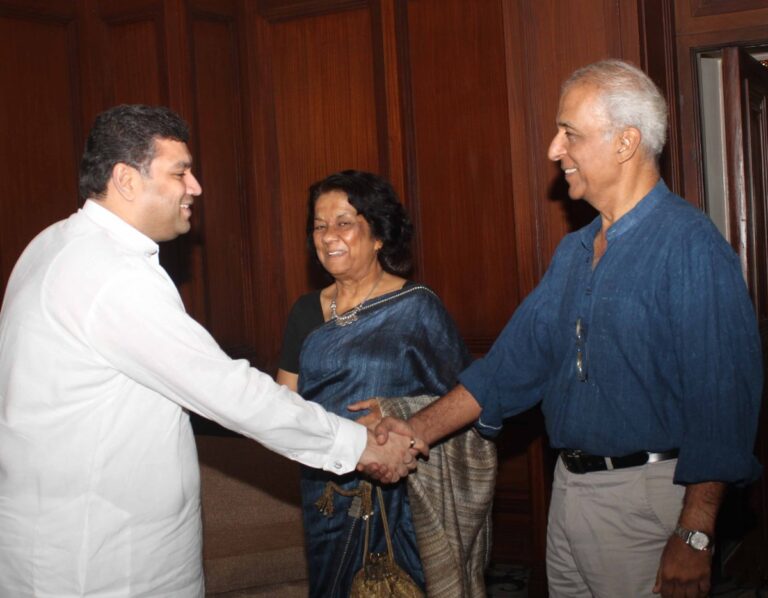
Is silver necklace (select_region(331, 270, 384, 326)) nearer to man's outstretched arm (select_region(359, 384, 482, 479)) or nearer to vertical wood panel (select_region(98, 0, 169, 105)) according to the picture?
man's outstretched arm (select_region(359, 384, 482, 479))

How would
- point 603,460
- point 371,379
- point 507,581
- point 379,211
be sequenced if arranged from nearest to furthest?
1. point 603,460
2. point 371,379
3. point 379,211
4. point 507,581

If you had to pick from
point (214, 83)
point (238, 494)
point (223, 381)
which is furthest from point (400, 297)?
point (214, 83)

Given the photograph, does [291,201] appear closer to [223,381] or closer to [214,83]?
[214,83]

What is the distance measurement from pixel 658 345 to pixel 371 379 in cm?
103

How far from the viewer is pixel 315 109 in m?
4.46

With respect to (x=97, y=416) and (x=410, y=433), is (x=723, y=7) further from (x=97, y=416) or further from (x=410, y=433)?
(x=97, y=416)

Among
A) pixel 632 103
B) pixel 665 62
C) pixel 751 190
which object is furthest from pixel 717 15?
pixel 632 103

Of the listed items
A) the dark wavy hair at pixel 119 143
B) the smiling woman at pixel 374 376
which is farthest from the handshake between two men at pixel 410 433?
the dark wavy hair at pixel 119 143

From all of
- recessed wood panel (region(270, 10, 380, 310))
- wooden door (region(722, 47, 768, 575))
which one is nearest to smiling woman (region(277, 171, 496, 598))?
recessed wood panel (region(270, 10, 380, 310))

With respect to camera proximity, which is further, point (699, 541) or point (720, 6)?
point (720, 6)

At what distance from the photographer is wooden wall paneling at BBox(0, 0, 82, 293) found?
13.6 feet

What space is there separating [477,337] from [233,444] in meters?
1.39

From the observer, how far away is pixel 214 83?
450 centimetres

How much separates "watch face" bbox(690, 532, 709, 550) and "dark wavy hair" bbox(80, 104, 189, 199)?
1452 mm
